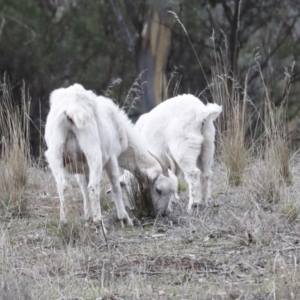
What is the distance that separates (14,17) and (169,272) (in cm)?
1341

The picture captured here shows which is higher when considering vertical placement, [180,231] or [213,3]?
[213,3]

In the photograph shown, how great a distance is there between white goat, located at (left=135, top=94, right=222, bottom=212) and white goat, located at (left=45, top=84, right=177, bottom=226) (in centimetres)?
43

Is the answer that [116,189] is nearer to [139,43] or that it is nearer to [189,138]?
[189,138]

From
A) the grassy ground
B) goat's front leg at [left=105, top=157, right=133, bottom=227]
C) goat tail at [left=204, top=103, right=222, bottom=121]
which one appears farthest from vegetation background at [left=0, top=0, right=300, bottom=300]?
goat tail at [left=204, top=103, right=222, bottom=121]

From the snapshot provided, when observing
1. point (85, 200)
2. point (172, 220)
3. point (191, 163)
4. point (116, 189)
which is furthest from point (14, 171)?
point (172, 220)

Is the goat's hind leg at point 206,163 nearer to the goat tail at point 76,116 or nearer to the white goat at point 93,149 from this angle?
the white goat at point 93,149

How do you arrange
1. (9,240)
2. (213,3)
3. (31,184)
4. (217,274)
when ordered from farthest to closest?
1. (213,3)
2. (31,184)
3. (9,240)
4. (217,274)

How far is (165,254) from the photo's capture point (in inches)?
269

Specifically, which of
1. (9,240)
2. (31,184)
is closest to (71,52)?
(31,184)

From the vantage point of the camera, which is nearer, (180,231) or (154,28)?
(180,231)

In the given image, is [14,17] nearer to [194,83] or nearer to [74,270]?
[194,83]

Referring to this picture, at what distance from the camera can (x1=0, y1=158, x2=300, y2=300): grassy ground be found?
567 cm

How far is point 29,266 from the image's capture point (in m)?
6.45

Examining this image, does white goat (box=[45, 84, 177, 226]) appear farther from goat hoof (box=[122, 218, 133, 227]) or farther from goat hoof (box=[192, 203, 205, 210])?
goat hoof (box=[192, 203, 205, 210])
